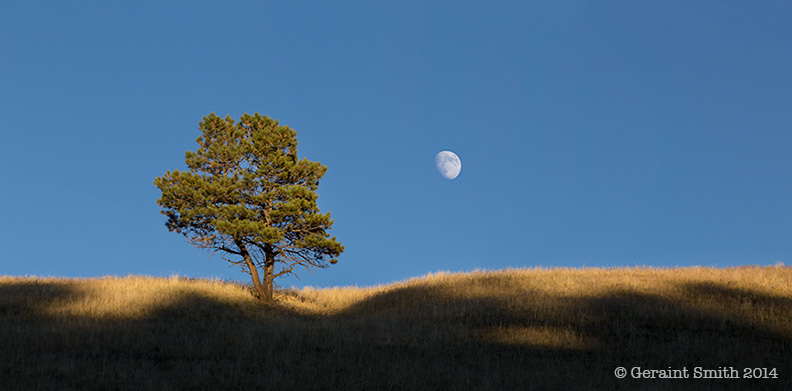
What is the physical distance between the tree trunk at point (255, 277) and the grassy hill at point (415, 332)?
2.32 ft

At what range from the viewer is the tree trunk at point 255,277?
24.9m

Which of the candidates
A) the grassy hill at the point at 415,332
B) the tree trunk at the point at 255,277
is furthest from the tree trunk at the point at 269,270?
the grassy hill at the point at 415,332

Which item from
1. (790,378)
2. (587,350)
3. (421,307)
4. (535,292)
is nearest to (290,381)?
(587,350)

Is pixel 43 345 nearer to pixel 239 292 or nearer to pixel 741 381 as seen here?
pixel 239 292

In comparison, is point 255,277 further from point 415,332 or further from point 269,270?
point 415,332

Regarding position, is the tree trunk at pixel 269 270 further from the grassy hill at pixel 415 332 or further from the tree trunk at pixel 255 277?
the grassy hill at pixel 415 332

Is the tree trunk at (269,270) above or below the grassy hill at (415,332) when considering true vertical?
above

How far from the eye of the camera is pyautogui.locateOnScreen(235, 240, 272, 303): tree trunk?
2494 cm

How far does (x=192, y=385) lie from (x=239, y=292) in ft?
50.7

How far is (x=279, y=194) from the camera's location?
24.7m

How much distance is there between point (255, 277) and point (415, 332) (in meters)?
11.2

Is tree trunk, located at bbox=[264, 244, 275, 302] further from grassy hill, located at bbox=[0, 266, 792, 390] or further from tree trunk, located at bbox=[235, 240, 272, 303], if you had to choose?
grassy hill, located at bbox=[0, 266, 792, 390]

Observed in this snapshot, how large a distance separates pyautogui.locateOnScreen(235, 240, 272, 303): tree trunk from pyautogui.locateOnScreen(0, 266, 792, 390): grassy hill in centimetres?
71

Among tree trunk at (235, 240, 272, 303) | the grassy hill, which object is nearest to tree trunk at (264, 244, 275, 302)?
tree trunk at (235, 240, 272, 303)
